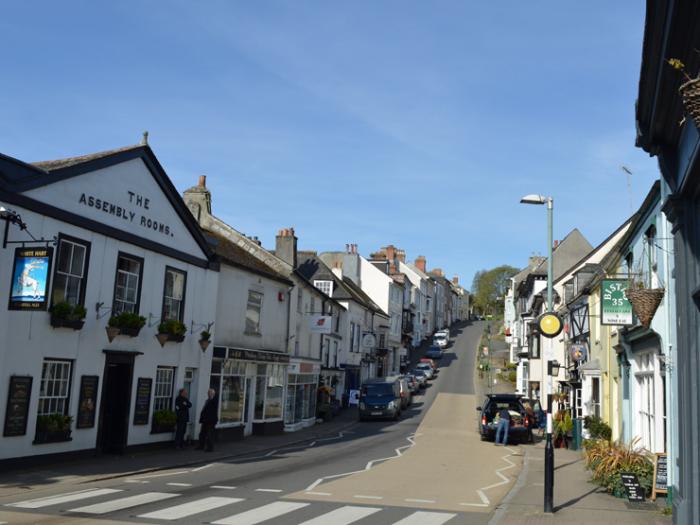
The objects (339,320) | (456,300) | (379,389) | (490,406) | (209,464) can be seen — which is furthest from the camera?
(456,300)

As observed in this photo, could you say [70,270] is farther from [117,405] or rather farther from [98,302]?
Answer: [117,405]

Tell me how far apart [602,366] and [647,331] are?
29.9ft

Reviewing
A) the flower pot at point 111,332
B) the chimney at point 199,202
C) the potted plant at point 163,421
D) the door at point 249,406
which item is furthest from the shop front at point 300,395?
the flower pot at point 111,332

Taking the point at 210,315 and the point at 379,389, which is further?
the point at 379,389

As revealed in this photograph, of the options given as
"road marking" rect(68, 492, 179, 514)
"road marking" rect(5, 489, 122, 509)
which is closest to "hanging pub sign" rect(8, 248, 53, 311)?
"road marking" rect(5, 489, 122, 509)

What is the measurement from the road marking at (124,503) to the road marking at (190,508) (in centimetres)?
73

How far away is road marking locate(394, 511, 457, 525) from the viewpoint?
39.1ft

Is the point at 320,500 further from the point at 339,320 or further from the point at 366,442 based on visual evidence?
the point at 339,320

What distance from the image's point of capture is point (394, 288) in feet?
235

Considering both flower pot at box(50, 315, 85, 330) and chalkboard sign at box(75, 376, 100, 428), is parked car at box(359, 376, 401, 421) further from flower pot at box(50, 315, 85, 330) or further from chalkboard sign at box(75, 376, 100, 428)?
flower pot at box(50, 315, 85, 330)

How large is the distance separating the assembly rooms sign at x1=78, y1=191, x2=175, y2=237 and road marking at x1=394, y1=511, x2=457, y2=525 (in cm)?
1191

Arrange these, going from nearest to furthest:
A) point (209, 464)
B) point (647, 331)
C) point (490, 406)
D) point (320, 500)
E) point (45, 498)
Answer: point (45, 498), point (320, 500), point (647, 331), point (209, 464), point (490, 406)

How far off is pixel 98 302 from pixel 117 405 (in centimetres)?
343

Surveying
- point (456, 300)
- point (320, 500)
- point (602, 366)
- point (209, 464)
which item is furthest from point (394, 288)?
point (456, 300)
